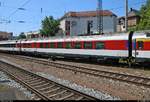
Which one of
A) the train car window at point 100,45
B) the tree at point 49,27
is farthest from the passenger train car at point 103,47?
the tree at point 49,27

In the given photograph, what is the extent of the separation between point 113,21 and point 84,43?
77.5 m

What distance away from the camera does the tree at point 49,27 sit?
98.0 meters

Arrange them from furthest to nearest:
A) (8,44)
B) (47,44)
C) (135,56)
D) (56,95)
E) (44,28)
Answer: (44,28), (8,44), (47,44), (135,56), (56,95)

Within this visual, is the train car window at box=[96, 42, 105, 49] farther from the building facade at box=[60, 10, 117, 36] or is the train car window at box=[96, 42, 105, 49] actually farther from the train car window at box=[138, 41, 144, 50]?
the building facade at box=[60, 10, 117, 36]

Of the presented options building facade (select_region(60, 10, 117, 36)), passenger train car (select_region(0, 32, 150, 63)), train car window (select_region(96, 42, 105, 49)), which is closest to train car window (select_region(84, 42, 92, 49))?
passenger train car (select_region(0, 32, 150, 63))

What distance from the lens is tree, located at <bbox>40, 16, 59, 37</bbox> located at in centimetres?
9801

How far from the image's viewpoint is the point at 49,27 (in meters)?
98.2

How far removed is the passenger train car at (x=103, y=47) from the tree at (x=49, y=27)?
5518 cm

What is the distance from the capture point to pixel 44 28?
327 feet

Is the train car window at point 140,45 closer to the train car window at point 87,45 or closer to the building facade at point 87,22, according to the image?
the train car window at point 87,45

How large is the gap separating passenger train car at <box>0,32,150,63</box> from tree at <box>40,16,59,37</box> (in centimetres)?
5518

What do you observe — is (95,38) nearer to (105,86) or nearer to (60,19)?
(105,86)

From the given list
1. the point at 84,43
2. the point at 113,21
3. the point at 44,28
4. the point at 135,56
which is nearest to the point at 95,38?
the point at 84,43

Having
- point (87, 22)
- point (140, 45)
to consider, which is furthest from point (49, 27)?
point (140, 45)
